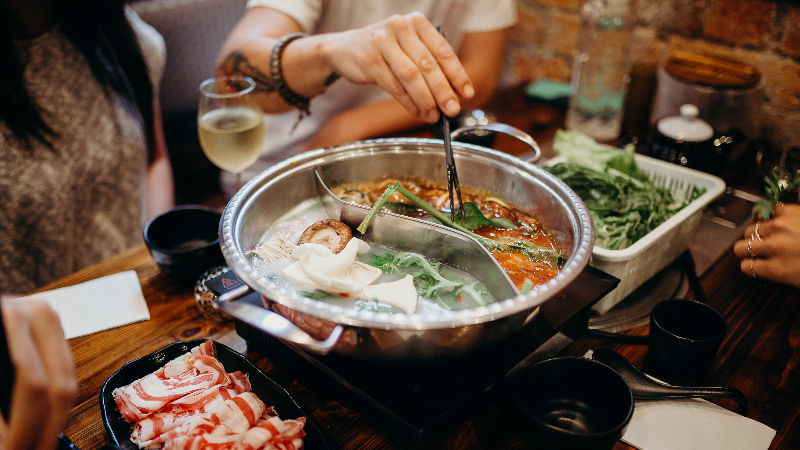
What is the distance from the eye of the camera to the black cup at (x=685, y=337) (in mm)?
1271

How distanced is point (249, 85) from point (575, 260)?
4.86 feet

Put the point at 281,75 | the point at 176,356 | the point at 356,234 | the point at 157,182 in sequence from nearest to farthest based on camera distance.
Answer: the point at 176,356, the point at 356,234, the point at 281,75, the point at 157,182

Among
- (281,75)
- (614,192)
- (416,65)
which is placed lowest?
(614,192)

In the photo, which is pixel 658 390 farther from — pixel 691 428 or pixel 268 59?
pixel 268 59

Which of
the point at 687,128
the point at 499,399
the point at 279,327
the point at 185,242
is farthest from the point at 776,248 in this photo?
the point at 185,242

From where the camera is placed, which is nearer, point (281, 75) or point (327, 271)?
point (327, 271)

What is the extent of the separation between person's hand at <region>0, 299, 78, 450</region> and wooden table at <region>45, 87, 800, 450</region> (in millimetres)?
548

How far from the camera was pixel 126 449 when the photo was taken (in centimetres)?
103

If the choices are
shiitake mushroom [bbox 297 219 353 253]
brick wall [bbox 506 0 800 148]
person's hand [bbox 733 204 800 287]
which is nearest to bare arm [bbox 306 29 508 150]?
brick wall [bbox 506 0 800 148]

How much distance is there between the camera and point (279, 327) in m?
0.97

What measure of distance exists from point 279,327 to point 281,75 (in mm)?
1530

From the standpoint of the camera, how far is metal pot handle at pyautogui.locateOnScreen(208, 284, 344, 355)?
0.94m

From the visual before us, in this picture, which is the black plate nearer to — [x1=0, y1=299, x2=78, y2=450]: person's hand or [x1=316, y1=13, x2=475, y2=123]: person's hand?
[x1=0, y1=299, x2=78, y2=450]: person's hand

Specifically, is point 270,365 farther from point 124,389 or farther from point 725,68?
point 725,68
